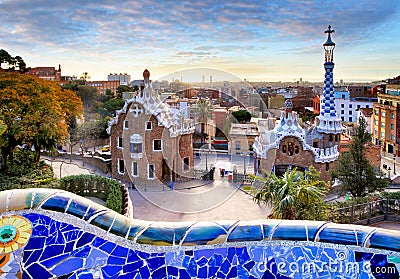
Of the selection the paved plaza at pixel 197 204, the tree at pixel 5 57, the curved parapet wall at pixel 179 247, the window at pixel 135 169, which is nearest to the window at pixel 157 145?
the window at pixel 135 169

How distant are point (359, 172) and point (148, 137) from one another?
11.0 metres

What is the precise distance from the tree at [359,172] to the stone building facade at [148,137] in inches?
353

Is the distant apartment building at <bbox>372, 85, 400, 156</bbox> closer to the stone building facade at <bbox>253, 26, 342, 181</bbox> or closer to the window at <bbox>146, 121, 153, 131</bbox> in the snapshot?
the stone building facade at <bbox>253, 26, 342, 181</bbox>

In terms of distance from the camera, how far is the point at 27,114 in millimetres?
18047

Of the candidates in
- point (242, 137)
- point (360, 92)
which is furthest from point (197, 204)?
point (360, 92)

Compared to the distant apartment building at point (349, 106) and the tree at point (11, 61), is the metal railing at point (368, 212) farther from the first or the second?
the distant apartment building at point (349, 106)

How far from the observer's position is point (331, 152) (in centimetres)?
2072

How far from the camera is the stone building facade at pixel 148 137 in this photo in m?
22.1

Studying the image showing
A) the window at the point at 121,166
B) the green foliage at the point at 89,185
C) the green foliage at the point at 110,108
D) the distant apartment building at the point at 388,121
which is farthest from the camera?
the green foliage at the point at 110,108

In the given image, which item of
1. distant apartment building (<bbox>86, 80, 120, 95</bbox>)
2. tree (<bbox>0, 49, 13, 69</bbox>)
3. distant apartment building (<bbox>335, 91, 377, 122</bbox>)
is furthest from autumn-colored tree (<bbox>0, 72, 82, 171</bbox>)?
distant apartment building (<bbox>86, 80, 120, 95</bbox>)

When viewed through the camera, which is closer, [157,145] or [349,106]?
[157,145]

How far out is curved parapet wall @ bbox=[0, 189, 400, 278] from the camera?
3.56 m

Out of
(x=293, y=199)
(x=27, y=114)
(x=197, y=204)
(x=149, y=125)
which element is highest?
(x=27, y=114)

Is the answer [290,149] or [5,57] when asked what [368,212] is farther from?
[5,57]
